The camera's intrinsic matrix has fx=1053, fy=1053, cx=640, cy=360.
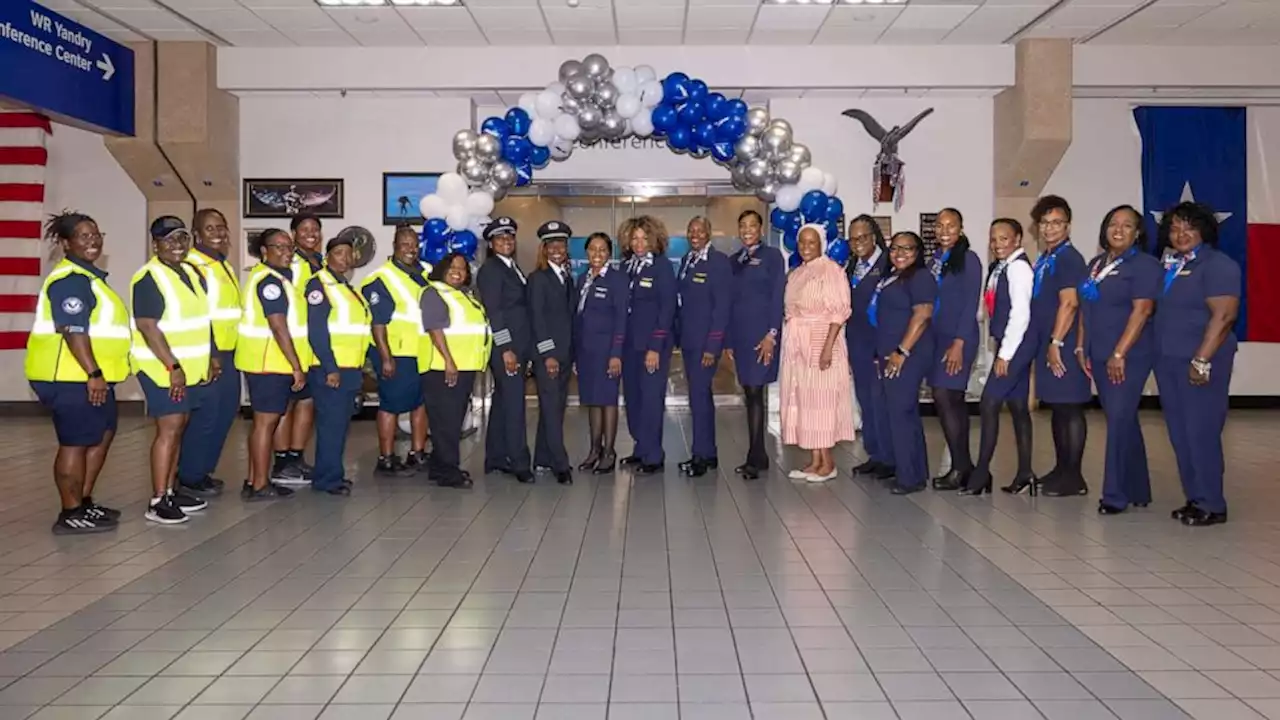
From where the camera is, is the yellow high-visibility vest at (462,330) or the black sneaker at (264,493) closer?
the black sneaker at (264,493)

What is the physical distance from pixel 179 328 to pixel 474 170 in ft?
10.3

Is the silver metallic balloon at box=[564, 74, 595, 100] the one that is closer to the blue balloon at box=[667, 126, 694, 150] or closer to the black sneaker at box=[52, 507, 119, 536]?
the blue balloon at box=[667, 126, 694, 150]

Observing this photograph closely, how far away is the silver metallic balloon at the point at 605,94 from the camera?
8.12m

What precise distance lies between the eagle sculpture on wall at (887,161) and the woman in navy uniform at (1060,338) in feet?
15.5

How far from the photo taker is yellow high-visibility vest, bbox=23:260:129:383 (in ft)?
16.9

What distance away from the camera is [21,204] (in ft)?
37.6

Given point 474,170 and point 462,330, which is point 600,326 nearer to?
point 462,330

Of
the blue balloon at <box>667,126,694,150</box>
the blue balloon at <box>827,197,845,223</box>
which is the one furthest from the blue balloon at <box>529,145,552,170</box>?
the blue balloon at <box>827,197,845,223</box>

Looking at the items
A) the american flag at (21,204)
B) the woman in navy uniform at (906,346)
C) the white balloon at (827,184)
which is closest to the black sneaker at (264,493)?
the woman in navy uniform at (906,346)

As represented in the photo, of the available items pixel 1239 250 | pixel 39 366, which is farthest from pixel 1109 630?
pixel 1239 250

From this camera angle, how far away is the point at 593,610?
4.05 meters

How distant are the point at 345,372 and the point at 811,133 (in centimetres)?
643

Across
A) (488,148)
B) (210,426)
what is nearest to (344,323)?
→ (210,426)

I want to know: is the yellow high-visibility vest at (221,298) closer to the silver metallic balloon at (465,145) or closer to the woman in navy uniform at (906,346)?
the silver metallic balloon at (465,145)
